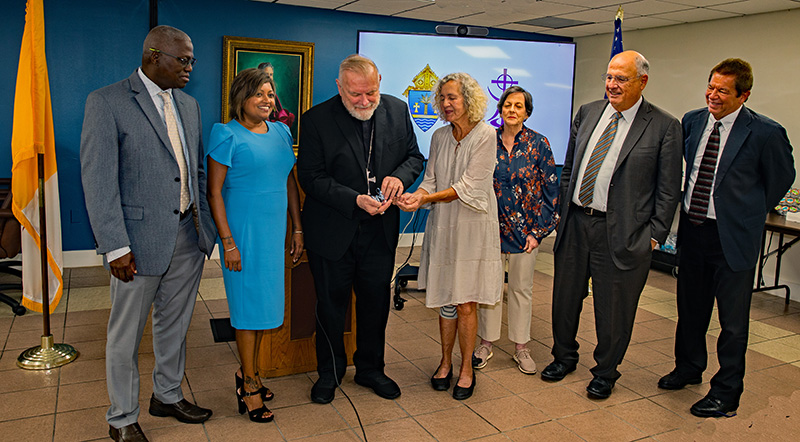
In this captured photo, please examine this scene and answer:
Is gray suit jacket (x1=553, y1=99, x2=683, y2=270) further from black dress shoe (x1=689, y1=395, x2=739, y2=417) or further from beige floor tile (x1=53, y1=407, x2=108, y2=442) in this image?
beige floor tile (x1=53, y1=407, x2=108, y2=442)

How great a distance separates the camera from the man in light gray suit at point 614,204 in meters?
3.10

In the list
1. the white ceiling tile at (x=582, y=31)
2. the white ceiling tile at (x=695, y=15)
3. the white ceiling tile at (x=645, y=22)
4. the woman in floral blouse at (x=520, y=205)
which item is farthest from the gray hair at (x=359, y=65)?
the white ceiling tile at (x=582, y=31)

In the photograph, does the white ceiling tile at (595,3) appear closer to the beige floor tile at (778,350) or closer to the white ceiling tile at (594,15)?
the white ceiling tile at (594,15)

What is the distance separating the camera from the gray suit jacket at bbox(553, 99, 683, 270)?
3094 millimetres

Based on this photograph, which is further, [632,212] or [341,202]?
[632,212]

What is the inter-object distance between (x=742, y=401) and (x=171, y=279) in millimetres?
2918

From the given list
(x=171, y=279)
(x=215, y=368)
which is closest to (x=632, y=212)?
(x=171, y=279)

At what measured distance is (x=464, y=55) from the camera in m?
6.64

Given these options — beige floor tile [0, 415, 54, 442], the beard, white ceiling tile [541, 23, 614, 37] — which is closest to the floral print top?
the beard

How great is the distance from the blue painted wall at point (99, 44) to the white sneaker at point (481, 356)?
3867mm

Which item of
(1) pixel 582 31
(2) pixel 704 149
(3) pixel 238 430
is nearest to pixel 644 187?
(2) pixel 704 149

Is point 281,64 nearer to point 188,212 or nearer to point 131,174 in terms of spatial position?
point 188,212

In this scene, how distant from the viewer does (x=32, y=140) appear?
3.51 metres

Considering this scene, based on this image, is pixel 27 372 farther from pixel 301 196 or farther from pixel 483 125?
pixel 483 125
